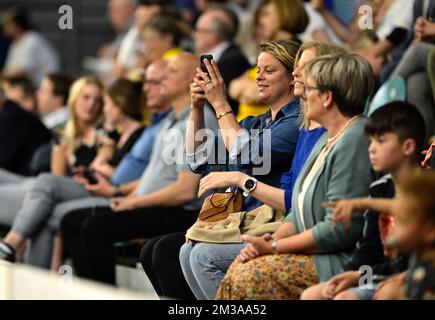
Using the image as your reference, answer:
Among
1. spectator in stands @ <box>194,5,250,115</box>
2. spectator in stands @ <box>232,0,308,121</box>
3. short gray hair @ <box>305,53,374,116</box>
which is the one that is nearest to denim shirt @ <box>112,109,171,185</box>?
spectator in stands @ <box>232,0,308,121</box>

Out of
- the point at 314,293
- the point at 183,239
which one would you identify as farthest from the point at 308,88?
the point at 183,239

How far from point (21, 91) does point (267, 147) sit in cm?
538

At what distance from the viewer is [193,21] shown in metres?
10.3

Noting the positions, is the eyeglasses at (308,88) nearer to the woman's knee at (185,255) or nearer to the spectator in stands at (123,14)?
the woman's knee at (185,255)

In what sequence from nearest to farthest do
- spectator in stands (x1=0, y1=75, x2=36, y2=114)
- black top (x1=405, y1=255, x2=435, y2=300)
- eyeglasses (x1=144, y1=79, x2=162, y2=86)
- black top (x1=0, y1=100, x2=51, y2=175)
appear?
black top (x1=405, y1=255, x2=435, y2=300)
eyeglasses (x1=144, y1=79, x2=162, y2=86)
black top (x1=0, y1=100, x2=51, y2=175)
spectator in stands (x1=0, y1=75, x2=36, y2=114)

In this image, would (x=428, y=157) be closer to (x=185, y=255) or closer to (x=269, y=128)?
(x=269, y=128)

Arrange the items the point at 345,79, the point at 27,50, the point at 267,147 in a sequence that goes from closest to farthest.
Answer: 1. the point at 345,79
2. the point at 267,147
3. the point at 27,50

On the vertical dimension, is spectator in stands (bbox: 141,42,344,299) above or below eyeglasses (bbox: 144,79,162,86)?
below

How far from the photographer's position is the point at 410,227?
3768 millimetres

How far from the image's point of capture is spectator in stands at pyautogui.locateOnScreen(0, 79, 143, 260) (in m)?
7.16

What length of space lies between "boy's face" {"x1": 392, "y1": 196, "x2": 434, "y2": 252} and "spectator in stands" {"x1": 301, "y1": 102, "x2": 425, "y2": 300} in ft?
0.89

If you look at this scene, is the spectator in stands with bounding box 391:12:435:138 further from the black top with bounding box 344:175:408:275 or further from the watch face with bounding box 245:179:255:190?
the black top with bounding box 344:175:408:275

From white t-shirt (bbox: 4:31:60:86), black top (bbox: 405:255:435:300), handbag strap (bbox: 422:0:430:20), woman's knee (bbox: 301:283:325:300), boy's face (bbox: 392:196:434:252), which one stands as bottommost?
woman's knee (bbox: 301:283:325:300)
